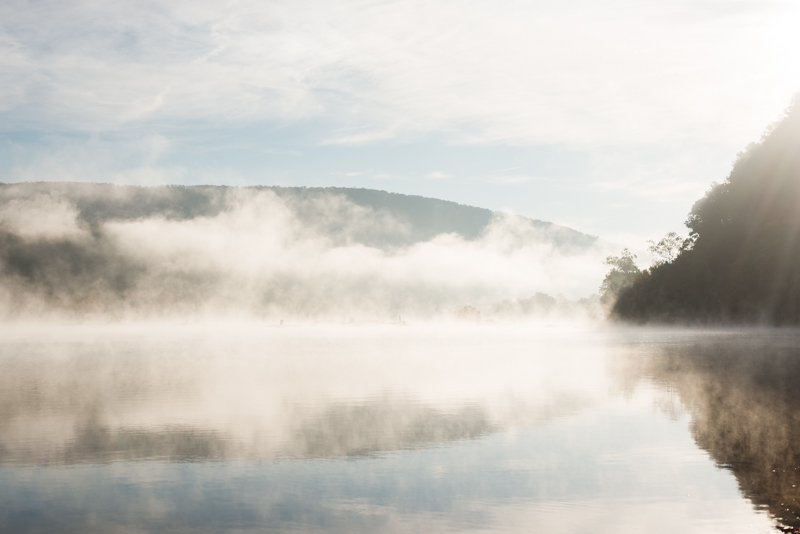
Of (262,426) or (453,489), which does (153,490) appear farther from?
→ (262,426)

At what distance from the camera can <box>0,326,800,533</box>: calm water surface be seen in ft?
37.5

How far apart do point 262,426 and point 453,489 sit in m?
8.77

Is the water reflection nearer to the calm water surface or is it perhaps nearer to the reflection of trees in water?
the calm water surface

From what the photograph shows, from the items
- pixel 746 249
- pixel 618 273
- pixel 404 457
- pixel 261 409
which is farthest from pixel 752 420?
pixel 618 273

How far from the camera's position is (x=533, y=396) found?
27.4 meters

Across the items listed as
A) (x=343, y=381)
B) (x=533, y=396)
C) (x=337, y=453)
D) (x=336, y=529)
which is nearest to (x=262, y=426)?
(x=337, y=453)

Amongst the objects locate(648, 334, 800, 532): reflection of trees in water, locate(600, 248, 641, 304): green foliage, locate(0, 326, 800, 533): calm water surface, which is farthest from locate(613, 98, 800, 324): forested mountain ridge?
Answer: locate(0, 326, 800, 533): calm water surface

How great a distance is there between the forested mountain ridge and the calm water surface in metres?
80.3

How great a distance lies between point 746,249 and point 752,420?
331ft

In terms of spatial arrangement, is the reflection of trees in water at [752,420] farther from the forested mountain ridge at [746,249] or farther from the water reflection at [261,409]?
the forested mountain ridge at [746,249]

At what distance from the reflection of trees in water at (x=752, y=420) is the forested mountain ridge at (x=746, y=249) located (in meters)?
69.5

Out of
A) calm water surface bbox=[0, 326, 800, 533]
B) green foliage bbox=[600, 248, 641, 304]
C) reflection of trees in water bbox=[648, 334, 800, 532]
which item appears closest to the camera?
calm water surface bbox=[0, 326, 800, 533]

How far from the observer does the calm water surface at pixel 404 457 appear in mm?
11430

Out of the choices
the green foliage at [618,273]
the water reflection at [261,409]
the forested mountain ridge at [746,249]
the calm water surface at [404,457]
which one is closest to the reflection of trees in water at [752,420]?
the calm water surface at [404,457]
